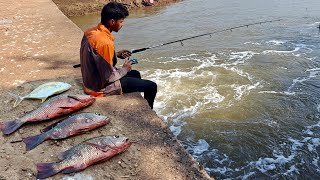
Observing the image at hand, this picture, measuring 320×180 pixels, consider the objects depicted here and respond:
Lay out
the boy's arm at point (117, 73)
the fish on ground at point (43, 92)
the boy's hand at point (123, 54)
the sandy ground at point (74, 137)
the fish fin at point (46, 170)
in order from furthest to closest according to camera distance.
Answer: the boy's hand at point (123, 54)
the fish on ground at point (43, 92)
the boy's arm at point (117, 73)
the sandy ground at point (74, 137)
the fish fin at point (46, 170)

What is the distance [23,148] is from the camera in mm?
3809

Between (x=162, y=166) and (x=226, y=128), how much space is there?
264 centimetres

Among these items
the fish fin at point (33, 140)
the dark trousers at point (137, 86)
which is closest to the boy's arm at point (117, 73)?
the dark trousers at point (137, 86)

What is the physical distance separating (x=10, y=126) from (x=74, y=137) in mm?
854

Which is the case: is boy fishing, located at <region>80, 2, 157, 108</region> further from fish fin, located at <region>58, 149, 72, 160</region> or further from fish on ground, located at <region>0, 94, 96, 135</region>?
fish fin, located at <region>58, 149, 72, 160</region>

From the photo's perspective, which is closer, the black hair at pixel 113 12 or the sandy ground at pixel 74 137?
the sandy ground at pixel 74 137

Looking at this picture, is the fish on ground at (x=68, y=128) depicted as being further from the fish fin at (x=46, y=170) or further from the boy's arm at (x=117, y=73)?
the boy's arm at (x=117, y=73)

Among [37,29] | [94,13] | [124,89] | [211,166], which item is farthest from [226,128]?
[94,13]

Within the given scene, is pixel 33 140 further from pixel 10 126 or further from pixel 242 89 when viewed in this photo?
pixel 242 89

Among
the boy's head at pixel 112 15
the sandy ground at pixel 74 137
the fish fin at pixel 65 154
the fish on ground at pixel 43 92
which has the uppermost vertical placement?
the boy's head at pixel 112 15

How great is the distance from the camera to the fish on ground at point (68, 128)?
3.84 meters

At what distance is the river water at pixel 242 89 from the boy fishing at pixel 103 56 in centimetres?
167

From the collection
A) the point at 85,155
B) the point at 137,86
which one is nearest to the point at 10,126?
the point at 85,155

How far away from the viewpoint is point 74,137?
396 cm
